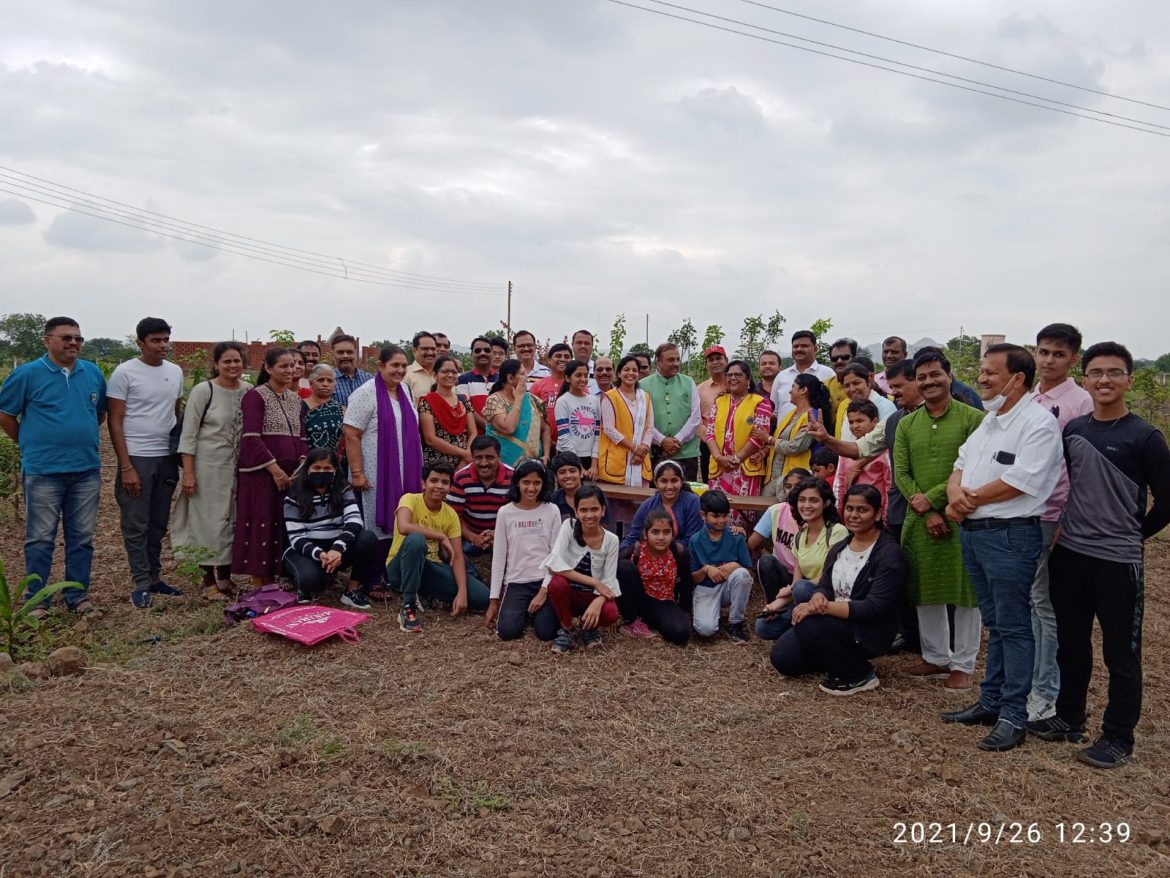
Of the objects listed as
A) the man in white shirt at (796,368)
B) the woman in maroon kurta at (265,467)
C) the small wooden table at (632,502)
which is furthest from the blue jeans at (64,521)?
the man in white shirt at (796,368)

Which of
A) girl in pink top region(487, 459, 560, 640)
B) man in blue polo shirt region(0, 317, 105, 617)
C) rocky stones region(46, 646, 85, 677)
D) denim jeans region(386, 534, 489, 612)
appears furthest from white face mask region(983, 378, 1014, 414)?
man in blue polo shirt region(0, 317, 105, 617)

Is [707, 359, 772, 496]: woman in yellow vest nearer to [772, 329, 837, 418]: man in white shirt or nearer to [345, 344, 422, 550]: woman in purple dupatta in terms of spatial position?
[772, 329, 837, 418]: man in white shirt

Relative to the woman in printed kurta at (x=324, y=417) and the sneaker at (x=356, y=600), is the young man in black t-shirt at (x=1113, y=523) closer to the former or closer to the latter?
the sneaker at (x=356, y=600)

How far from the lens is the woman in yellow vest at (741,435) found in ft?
18.7

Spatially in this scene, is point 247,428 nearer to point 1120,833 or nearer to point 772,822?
point 772,822

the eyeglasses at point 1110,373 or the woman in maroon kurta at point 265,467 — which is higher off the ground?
the eyeglasses at point 1110,373

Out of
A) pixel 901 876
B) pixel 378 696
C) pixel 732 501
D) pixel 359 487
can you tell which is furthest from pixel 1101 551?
pixel 359 487

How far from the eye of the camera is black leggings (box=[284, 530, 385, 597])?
4.74 m

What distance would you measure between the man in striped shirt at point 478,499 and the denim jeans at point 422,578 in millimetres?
264

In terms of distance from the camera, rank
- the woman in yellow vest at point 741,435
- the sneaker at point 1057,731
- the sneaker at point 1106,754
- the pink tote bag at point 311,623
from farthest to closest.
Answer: the woman in yellow vest at point 741,435, the pink tote bag at point 311,623, the sneaker at point 1057,731, the sneaker at point 1106,754

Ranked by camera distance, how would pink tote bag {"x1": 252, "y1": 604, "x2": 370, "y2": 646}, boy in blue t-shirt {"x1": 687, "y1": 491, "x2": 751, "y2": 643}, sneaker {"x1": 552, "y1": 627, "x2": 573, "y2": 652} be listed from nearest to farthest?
pink tote bag {"x1": 252, "y1": 604, "x2": 370, "y2": 646} < sneaker {"x1": 552, "y1": 627, "x2": 573, "y2": 652} < boy in blue t-shirt {"x1": 687, "y1": 491, "x2": 751, "y2": 643}

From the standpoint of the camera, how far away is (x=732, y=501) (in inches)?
207

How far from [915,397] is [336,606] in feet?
12.0

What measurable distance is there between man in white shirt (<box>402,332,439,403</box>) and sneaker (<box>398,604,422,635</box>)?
173 cm
